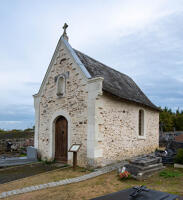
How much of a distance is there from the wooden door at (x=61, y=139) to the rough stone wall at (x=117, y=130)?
7.34 ft

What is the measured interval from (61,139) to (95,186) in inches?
180

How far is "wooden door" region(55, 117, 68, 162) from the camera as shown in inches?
381

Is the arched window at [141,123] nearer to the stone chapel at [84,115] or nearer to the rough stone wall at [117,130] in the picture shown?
the stone chapel at [84,115]

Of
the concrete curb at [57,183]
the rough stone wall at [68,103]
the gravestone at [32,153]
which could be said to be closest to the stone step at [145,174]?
the concrete curb at [57,183]

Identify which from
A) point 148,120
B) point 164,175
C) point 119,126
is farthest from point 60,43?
point 164,175

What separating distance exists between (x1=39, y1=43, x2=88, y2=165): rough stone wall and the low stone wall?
4199mm

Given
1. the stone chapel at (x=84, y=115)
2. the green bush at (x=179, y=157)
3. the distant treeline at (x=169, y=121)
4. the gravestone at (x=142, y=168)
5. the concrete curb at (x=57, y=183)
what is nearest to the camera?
the concrete curb at (x=57, y=183)

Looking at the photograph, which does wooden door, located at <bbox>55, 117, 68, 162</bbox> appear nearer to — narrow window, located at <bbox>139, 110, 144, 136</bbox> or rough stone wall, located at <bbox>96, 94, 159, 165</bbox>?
rough stone wall, located at <bbox>96, 94, 159, 165</bbox>

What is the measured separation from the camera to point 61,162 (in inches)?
380

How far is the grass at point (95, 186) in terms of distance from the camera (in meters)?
4.90

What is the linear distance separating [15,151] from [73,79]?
8015mm

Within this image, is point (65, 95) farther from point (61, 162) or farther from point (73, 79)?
point (61, 162)

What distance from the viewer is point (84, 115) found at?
866cm

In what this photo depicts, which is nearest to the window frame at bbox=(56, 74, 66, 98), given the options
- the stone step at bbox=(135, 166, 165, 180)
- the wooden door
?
the wooden door
